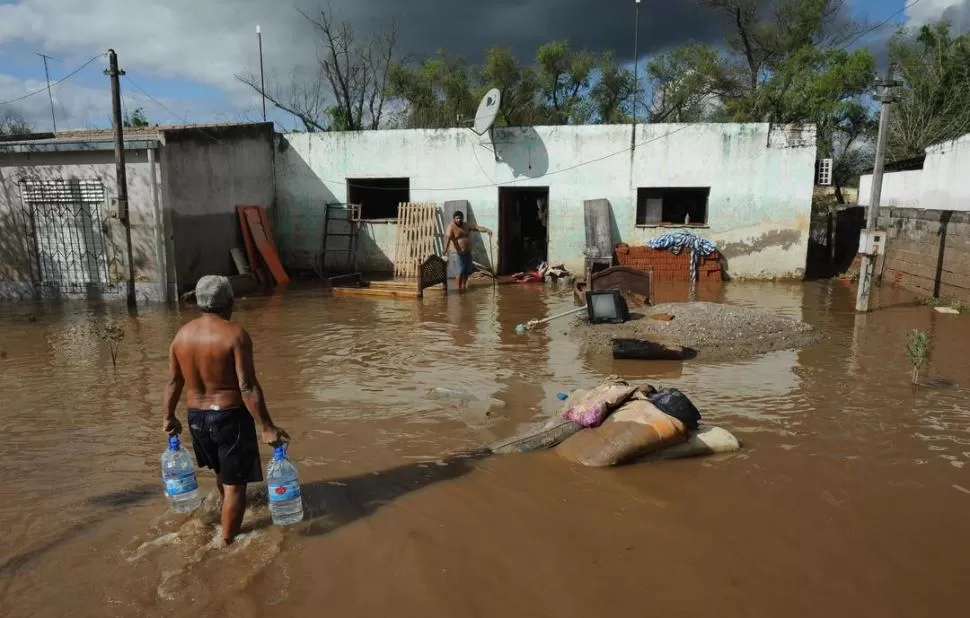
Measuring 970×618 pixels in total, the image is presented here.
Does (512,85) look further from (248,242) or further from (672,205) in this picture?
(248,242)

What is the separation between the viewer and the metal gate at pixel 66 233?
11.1 meters

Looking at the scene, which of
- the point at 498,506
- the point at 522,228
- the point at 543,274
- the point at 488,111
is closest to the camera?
the point at 498,506

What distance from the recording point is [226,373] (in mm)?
3102

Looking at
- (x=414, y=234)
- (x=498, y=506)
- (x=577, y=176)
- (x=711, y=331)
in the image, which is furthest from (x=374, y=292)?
(x=498, y=506)

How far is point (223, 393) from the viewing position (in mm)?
3113

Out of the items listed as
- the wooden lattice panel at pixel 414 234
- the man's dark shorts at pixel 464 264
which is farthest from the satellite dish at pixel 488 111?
the man's dark shorts at pixel 464 264

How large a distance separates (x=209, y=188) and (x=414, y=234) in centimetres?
445

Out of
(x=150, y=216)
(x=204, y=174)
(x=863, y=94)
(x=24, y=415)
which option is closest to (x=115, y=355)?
(x=24, y=415)

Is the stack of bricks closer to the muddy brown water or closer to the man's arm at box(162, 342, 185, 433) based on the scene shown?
the muddy brown water

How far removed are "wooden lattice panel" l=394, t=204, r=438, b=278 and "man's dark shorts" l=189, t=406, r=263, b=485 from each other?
1104 centimetres

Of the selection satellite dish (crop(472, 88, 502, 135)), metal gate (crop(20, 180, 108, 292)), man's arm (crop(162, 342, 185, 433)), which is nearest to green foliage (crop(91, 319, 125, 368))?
metal gate (crop(20, 180, 108, 292))

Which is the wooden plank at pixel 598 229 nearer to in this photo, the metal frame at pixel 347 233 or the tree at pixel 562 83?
the metal frame at pixel 347 233

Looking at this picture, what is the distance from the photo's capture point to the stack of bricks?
13.3 m

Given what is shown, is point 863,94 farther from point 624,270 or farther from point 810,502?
point 810,502
